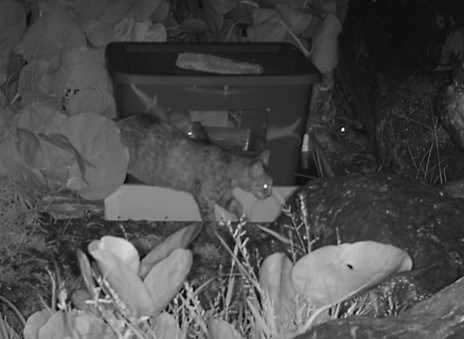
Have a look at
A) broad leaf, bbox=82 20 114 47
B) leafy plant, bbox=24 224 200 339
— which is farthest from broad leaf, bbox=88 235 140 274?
broad leaf, bbox=82 20 114 47

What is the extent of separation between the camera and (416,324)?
777 mm

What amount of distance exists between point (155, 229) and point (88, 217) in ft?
0.72

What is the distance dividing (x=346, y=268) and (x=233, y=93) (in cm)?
210

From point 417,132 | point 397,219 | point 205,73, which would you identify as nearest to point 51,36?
point 205,73

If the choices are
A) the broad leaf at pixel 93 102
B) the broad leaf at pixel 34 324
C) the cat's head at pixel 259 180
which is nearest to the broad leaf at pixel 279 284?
the broad leaf at pixel 34 324

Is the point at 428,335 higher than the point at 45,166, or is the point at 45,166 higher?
the point at 428,335

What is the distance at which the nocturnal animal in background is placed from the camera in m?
2.72

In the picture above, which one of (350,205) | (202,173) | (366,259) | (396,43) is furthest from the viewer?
(396,43)

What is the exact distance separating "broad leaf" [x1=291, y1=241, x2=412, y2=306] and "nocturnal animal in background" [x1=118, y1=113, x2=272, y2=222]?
192 centimetres

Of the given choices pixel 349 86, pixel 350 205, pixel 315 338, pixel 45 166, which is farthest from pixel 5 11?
pixel 315 338

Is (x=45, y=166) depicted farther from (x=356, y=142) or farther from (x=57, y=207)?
(x=356, y=142)

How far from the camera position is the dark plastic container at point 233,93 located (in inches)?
110

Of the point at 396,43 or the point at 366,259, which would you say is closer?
the point at 366,259

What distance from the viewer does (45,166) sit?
2836 mm
